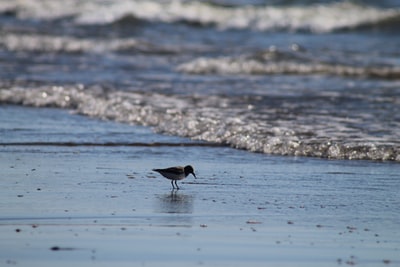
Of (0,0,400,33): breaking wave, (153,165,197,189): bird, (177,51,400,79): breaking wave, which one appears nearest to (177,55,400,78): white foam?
(177,51,400,79): breaking wave

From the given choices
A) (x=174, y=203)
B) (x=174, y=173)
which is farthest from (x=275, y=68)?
(x=174, y=203)

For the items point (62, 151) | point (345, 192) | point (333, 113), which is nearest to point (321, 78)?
point (333, 113)

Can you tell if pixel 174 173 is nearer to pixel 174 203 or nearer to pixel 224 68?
pixel 174 203

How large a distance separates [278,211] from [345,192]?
3.06ft

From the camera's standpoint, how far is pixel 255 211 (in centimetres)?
648

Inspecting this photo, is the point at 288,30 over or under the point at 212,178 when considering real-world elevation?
over

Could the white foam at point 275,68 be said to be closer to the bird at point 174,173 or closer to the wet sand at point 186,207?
the wet sand at point 186,207

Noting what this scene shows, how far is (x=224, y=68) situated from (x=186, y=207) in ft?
33.9

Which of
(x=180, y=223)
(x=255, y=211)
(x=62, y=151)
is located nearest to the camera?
(x=180, y=223)

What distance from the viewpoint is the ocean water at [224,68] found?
10.1 m

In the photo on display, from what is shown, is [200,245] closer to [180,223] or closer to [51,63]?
[180,223]

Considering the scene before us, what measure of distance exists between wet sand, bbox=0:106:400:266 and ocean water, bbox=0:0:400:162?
79 centimetres

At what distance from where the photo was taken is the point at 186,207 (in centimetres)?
662

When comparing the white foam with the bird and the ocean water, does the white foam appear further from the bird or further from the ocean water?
the bird
